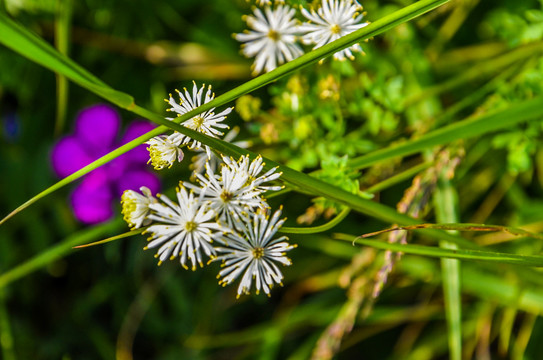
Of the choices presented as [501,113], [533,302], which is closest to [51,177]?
[501,113]

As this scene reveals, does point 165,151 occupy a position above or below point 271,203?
below

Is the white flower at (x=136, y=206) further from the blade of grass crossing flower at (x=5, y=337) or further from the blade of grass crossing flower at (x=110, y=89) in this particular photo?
the blade of grass crossing flower at (x=5, y=337)

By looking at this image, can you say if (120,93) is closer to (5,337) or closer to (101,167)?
(101,167)

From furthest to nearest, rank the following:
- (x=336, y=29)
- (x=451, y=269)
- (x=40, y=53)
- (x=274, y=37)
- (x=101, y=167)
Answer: (x=101, y=167) → (x=451, y=269) → (x=274, y=37) → (x=336, y=29) → (x=40, y=53)

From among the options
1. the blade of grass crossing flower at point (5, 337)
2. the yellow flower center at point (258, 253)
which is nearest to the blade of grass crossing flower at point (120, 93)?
the yellow flower center at point (258, 253)

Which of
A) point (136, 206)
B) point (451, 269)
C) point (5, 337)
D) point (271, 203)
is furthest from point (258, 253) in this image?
point (5, 337)

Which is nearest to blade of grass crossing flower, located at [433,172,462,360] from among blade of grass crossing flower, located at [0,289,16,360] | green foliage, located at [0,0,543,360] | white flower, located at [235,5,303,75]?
green foliage, located at [0,0,543,360]
